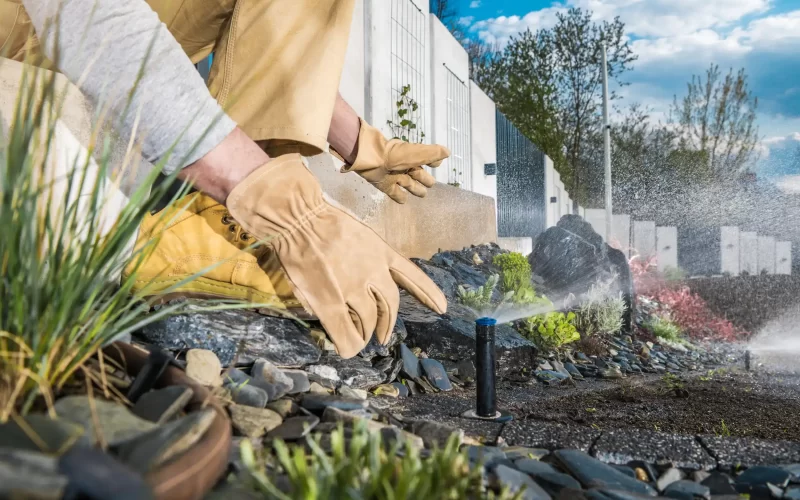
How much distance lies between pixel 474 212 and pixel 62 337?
857cm

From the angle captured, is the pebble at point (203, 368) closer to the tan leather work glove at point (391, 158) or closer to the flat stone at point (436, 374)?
the tan leather work glove at point (391, 158)

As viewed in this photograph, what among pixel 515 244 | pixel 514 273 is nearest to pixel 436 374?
pixel 514 273

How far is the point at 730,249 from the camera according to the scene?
65.2 feet

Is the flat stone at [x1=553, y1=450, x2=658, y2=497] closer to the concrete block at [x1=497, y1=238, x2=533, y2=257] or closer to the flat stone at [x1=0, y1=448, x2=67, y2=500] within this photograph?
the flat stone at [x1=0, y1=448, x2=67, y2=500]

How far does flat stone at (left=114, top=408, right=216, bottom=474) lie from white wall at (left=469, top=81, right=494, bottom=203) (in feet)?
34.7

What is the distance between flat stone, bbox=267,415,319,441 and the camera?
1.26m

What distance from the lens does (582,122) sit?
23.3 metres

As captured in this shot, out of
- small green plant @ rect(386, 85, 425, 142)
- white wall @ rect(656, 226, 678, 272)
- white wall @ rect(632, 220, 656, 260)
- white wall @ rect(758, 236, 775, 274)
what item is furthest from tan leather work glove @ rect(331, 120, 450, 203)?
white wall @ rect(758, 236, 775, 274)

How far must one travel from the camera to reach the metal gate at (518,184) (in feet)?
46.7

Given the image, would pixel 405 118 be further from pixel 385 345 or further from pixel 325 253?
pixel 325 253

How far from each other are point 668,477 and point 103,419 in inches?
49.6

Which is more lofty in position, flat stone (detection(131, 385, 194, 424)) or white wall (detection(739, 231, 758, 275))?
flat stone (detection(131, 385, 194, 424))

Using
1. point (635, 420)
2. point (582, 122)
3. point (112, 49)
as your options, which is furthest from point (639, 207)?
point (112, 49)

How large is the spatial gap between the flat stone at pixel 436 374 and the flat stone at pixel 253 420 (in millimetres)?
1623
